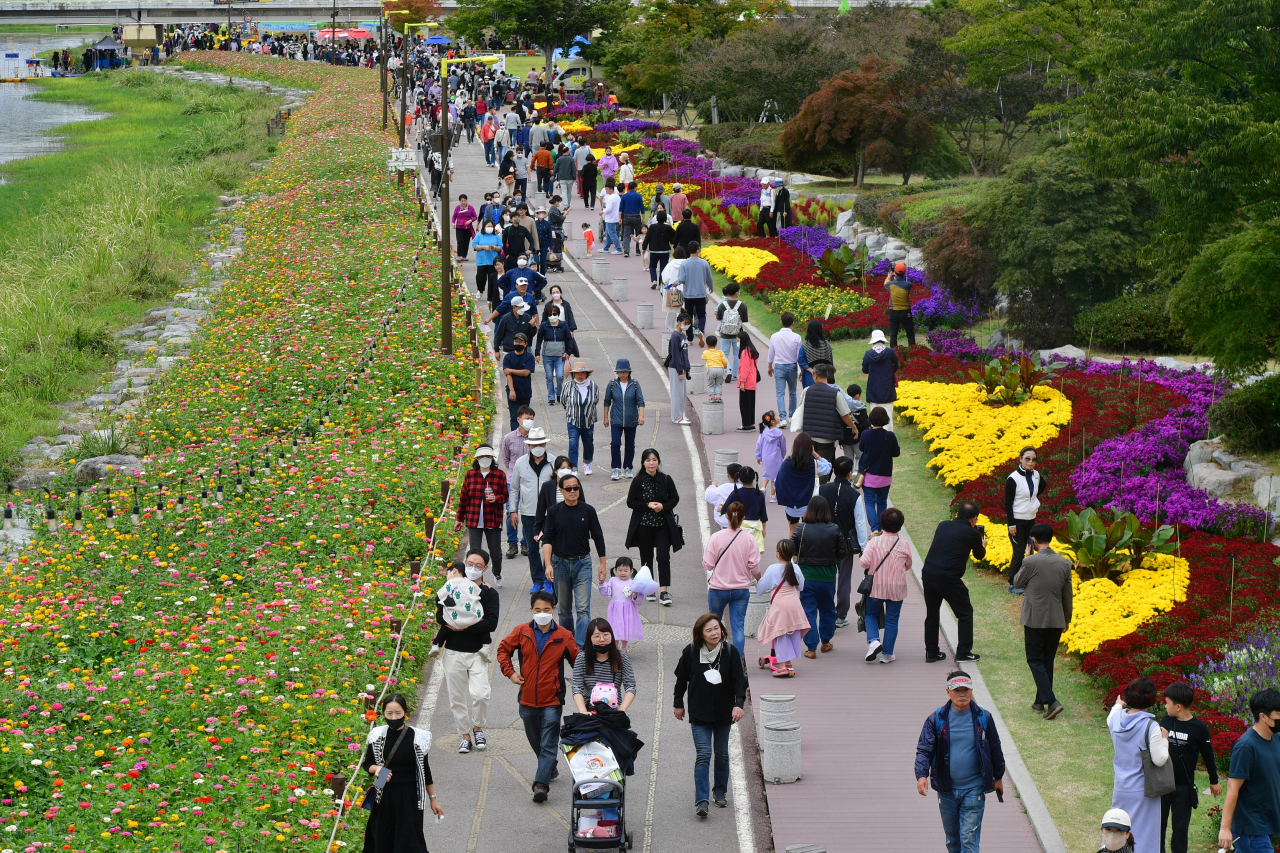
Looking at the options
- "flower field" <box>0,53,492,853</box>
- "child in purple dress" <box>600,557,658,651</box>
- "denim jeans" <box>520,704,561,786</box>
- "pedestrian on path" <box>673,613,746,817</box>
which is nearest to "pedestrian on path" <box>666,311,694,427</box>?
"flower field" <box>0,53,492,853</box>

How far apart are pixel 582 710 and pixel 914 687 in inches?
156

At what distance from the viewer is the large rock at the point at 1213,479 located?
16844 millimetres

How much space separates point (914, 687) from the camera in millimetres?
13359

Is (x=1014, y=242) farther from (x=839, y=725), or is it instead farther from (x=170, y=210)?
(x=170, y=210)

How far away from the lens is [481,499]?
15.3m

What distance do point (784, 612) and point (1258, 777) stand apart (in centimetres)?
477

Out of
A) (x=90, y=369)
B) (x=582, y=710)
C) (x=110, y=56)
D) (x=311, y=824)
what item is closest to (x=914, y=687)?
(x=582, y=710)

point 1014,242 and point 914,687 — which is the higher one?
point 1014,242

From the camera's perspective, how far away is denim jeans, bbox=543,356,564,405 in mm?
21500

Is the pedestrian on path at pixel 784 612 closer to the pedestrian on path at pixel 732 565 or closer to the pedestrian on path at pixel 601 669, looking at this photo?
the pedestrian on path at pixel 732 565

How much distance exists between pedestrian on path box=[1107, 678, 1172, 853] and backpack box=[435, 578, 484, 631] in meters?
5.12

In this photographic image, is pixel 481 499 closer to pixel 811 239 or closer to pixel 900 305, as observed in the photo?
pixel 900 305

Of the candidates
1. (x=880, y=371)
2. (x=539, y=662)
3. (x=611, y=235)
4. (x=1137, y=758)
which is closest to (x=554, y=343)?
(x=880, y=371)

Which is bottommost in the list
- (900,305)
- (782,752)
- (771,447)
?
(782,752)
